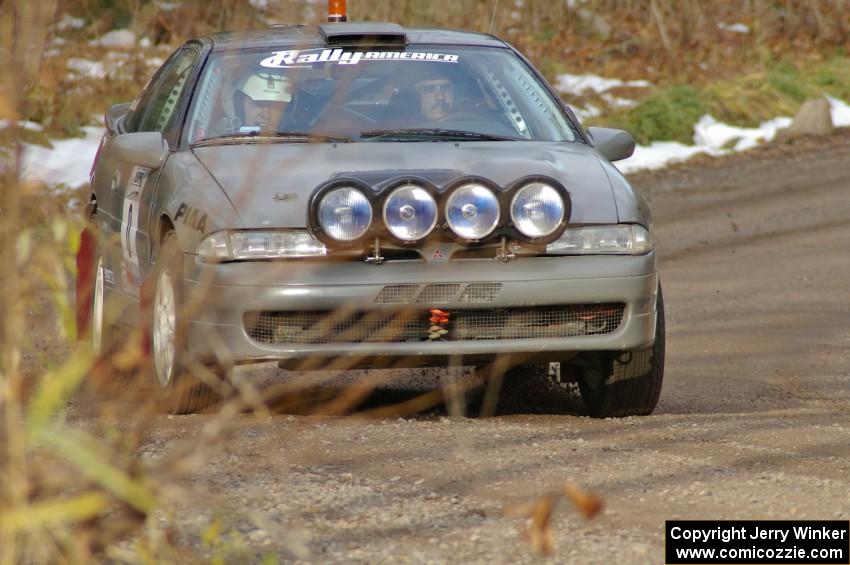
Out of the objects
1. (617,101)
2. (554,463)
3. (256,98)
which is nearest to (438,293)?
(554,463)

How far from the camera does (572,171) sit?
590cm

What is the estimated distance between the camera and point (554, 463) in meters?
5.03

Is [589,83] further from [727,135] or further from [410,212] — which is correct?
[410,212]

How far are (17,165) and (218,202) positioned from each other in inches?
113

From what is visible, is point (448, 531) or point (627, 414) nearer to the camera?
point (448, 531)

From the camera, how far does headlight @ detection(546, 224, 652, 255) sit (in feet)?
18.5

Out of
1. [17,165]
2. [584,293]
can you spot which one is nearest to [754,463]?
[584,293]

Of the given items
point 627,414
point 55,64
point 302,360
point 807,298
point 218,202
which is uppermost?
point 55,64

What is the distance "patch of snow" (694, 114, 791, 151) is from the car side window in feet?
37.4

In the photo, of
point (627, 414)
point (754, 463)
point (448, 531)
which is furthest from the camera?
point (627, 414)

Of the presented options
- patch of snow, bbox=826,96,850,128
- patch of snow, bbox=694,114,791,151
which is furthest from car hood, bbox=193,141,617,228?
patch of snow, bbox=826,96,850,128

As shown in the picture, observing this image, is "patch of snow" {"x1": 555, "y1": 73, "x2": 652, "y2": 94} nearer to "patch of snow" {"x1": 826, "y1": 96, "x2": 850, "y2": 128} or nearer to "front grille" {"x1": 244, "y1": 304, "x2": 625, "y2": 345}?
"patch of snow" {"x1": 826, "y1": 96, "x2": 850, "y2": 128}

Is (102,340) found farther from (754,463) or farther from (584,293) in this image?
(754,463)

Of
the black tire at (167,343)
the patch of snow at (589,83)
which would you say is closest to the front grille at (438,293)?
the black tire at (167,343)
